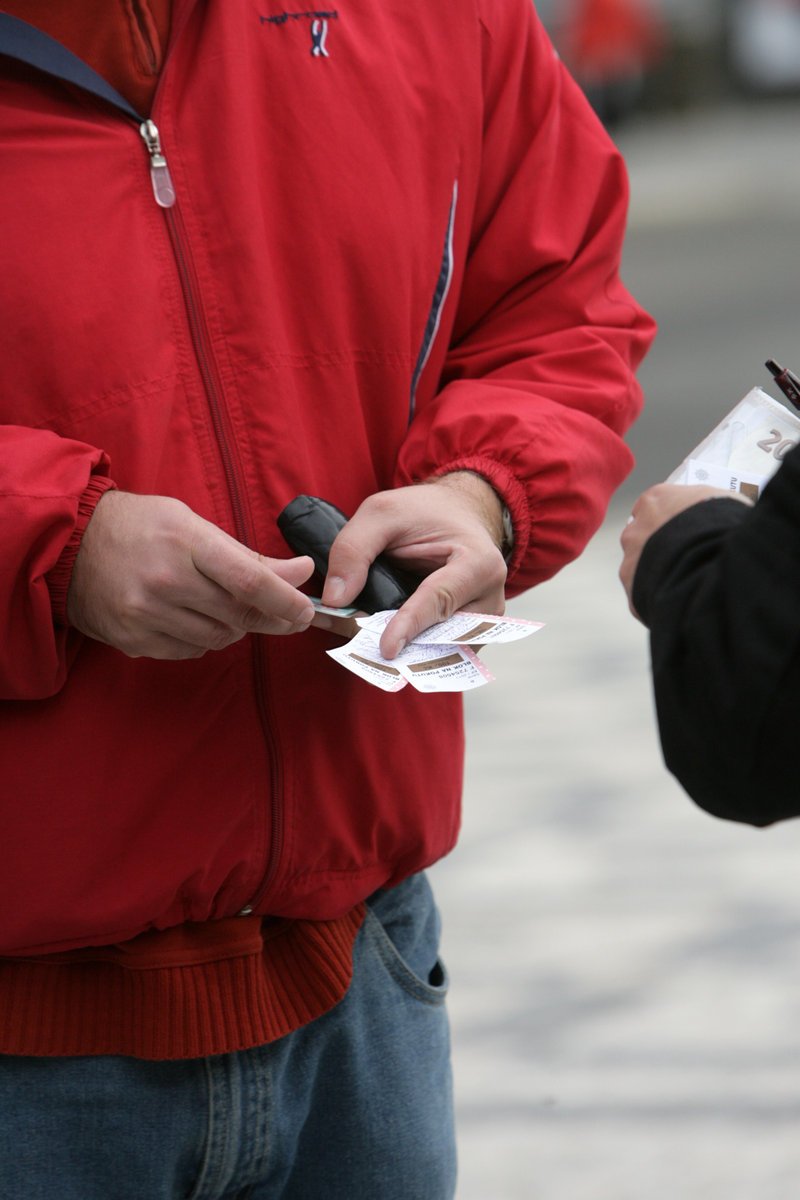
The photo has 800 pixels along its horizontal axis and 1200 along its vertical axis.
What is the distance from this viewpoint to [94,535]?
1.78 metres

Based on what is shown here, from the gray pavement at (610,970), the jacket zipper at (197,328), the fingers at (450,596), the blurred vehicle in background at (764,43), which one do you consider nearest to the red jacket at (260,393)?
the jacket zipper at (197,328)

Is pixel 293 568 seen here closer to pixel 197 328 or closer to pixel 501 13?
pixel 197 328

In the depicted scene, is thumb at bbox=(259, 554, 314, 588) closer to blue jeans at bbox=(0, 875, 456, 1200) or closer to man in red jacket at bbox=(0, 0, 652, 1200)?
man in red jacket at bbox=(0, 0, 652, 1200)

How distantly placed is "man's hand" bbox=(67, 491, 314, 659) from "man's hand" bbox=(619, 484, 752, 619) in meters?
0.33

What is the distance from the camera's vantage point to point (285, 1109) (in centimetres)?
201

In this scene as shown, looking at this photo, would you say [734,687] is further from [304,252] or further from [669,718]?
[304,252]

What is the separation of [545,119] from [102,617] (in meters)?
0.91

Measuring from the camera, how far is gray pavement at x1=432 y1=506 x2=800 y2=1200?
3395 mm

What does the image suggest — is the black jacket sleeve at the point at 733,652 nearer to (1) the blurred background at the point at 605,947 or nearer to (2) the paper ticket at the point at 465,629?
(1) the blurred background at the point at 605,947

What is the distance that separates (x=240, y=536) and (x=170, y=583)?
0.17 m

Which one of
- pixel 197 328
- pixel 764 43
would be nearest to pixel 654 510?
pixel 197 328

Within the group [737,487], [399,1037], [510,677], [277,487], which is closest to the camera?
[737,487]

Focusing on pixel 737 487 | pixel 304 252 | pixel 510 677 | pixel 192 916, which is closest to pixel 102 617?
pixel 192 916

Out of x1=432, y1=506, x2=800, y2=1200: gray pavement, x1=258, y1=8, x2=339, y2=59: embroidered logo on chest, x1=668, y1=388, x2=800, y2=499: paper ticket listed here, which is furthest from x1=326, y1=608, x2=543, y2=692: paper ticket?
x1=432, y1=506, x2=800, y2=1200: gray pavement
